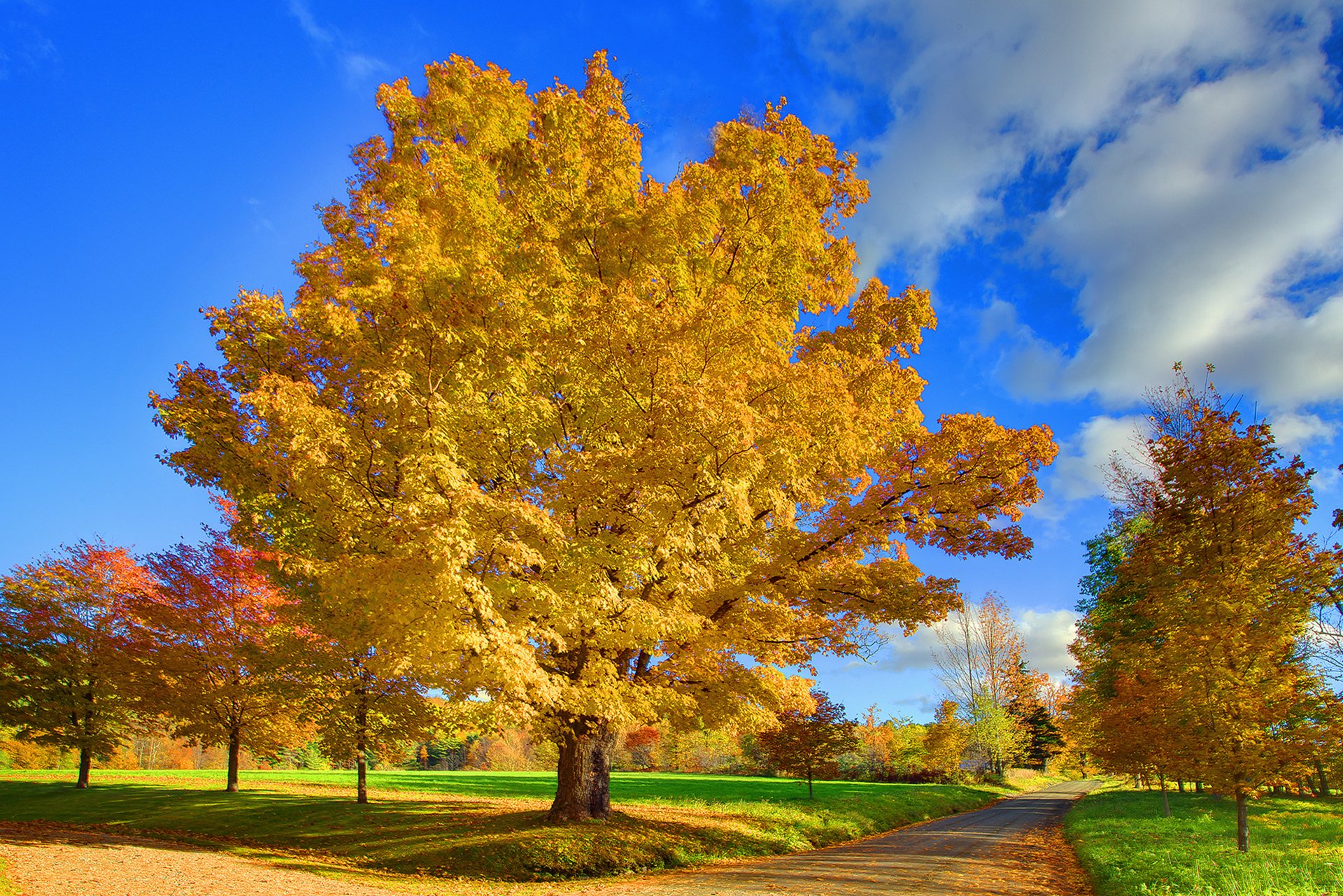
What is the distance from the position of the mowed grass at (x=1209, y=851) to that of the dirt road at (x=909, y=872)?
0.73 metres

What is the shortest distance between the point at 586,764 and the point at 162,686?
1479 cm

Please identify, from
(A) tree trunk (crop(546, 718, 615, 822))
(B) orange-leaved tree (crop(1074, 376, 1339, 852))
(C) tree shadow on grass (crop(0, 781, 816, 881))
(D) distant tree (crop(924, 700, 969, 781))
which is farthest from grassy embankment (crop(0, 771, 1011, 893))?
(D) distant tree (crop(924, 700, 969, 781))

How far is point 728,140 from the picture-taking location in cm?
1173

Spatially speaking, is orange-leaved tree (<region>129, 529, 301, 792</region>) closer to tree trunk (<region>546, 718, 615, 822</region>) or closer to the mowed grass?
tree trunk (<region>546, 718, 615, 822</region>)

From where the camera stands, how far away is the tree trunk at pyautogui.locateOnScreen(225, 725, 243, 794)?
1994 cm

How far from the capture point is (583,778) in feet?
39.8

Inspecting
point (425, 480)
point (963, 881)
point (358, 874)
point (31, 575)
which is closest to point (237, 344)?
point (425, 480)

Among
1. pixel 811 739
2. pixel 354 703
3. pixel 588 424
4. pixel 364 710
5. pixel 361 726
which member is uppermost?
pixel 588 424

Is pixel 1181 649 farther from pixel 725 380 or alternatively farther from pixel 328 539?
pixel 328 539

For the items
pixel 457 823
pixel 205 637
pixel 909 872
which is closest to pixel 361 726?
pixel 457 823

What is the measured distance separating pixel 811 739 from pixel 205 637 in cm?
2202

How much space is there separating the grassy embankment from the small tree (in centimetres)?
212

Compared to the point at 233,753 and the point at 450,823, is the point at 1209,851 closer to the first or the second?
the point at 450,823

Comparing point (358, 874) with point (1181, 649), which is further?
point (1181, 649)
